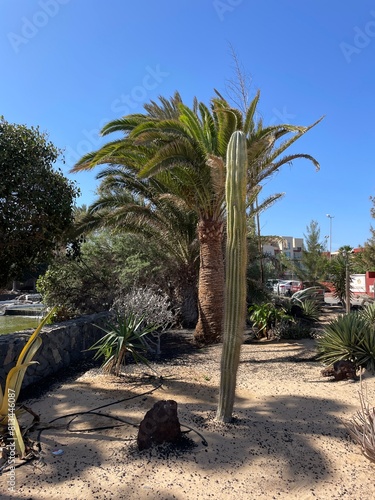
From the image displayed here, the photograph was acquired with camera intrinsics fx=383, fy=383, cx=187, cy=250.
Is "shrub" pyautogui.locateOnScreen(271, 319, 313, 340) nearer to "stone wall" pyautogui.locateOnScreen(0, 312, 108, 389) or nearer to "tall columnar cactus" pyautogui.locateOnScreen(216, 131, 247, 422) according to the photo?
"stone wall" pyautogui.locateOnScreen(0, 312, 108, 389)

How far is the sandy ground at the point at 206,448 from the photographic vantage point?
3139mm

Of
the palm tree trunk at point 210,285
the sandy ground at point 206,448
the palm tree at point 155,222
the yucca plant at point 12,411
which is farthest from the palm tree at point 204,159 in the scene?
the yucca plant at point 12,411

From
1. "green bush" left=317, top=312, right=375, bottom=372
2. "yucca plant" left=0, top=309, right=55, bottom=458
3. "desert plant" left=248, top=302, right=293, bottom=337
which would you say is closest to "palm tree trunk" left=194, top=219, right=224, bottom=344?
"desert plant" left=248, top=302, right=293, bottom=337

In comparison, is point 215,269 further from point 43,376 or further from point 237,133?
point 237,133

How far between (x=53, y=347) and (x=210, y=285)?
416cm

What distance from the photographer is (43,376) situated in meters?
6.73

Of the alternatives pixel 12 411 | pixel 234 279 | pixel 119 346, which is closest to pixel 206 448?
pixel 234 279

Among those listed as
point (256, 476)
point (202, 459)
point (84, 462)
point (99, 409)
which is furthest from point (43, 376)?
point (256, 476)

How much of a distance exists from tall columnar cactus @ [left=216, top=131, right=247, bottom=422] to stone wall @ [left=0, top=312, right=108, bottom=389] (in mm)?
3495

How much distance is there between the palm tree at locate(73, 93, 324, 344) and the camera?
8.51 m

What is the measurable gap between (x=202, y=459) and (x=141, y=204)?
962cm

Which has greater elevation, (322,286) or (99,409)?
(322,286)

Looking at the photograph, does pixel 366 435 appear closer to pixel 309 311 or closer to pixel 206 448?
pixel 206 448

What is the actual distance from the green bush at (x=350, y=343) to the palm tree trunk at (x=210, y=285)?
289 centimetres
